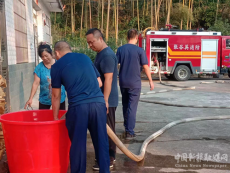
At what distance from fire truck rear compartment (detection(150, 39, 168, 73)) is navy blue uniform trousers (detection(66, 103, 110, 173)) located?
12854 millimetres

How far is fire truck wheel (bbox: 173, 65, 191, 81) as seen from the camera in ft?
51.5

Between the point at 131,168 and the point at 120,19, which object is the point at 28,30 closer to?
the point at 131,168

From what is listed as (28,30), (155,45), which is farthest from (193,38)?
(28,30)

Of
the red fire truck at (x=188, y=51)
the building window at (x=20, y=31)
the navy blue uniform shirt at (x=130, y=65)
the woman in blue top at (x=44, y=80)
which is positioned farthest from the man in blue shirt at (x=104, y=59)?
the red fire truck at (x=188, y=51)

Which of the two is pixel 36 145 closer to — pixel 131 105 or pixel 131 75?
pixel 131 105

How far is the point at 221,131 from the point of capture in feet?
17.8

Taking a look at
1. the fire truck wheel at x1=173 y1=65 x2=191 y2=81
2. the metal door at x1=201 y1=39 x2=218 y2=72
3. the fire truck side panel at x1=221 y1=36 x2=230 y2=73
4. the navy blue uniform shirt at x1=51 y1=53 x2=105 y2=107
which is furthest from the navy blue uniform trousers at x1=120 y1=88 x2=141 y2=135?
the fire truck side panel at x1=221 y1=36 x2=230 y2=73

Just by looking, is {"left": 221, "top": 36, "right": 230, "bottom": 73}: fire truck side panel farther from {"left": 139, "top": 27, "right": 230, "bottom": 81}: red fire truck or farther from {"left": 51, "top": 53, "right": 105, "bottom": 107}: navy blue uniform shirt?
{"left": 51, "top": 53, "right": 105, "bottom": 107}: navy blue uniform shirt

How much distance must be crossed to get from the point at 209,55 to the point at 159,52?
272cm

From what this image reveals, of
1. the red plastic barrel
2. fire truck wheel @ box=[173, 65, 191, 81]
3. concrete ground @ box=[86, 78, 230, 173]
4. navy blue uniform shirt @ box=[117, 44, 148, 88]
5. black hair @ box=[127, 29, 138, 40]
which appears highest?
black hair @ box=[127, 29, 138, 40]

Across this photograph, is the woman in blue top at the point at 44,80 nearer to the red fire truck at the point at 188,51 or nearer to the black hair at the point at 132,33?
the black hair at the point at 132,33

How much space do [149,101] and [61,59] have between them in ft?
19.8

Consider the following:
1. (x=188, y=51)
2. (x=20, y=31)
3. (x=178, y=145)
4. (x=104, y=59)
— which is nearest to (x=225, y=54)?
(x=188, y=51)

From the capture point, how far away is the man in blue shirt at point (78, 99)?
287 centimetres
